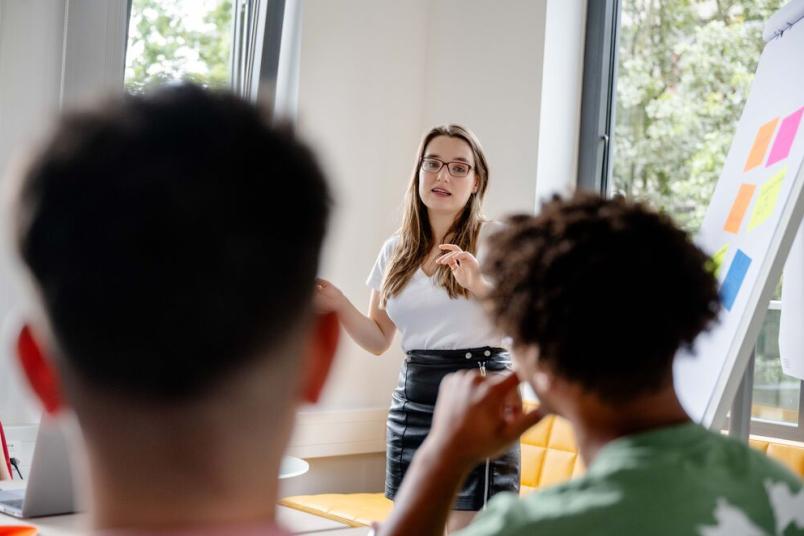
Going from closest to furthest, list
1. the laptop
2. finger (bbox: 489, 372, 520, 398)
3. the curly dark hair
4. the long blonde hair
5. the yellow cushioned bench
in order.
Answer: the curly dark hair → finger (bbox: 489, 372, 520, 398) → the laptop → the long blonde hair → the yellow cushioned bench

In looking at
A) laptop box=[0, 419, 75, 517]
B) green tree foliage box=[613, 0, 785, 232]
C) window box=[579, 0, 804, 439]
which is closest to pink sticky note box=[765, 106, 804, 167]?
window box=[579, 0, 804, 439]

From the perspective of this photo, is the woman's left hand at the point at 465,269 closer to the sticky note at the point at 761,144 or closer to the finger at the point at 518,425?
the sticky note at the point at 761,144

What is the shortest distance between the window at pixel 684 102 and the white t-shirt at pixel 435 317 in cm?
110

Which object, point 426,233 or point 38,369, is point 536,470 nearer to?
point 426,233

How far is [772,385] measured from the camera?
345cm

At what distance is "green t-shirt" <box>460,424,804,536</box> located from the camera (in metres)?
0.91

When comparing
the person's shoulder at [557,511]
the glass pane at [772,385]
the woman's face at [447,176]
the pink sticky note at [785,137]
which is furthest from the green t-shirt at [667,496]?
the glass pane at [772,385]

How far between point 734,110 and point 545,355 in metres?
2.94

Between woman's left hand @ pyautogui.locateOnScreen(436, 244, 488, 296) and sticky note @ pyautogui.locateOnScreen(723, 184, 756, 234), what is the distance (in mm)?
766

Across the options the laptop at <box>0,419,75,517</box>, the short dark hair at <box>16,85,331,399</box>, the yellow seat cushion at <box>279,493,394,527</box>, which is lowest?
the yellow seat cushion at <box>279,493,394,527</box>

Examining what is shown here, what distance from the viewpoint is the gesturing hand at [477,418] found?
1.12 m

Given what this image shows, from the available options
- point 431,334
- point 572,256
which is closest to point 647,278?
point 572,256

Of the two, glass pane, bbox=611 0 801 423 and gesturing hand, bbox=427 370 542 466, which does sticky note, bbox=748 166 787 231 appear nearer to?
gesturing hand, bbox=427 370 542 466

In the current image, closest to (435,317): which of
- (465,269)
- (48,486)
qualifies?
(465,269)
